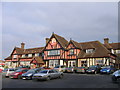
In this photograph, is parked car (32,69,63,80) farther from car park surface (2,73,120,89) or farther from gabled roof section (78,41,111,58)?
gabled roof section (78,41,111,58)

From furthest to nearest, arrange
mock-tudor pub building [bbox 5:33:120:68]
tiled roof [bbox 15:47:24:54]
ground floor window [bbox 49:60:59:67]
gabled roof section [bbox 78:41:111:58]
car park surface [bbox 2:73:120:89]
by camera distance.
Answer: tiled roof [bbox 15:47:24:54], ground floor window [bbox 49:60:59:67], mock-tudor pub building [bbox 5:33:120:68], gabled roof section [bbox 78:41:111:58], car park surface [bbox 2:73:120:89]

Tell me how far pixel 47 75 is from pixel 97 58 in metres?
20.9

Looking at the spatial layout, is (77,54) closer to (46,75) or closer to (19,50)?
(46,75)

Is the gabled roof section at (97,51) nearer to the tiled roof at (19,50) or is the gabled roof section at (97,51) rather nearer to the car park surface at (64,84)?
the car park surface at (64,84)

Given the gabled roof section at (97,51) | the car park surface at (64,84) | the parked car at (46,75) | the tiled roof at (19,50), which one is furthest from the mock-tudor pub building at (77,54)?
the car park surface at (64,84)

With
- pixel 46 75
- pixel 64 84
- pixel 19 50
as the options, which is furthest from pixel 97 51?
pixel 19 50

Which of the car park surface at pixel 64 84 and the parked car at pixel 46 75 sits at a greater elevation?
the parked car at pixel 46 75

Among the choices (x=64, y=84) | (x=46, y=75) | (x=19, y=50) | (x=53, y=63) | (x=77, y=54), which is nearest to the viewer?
(x=64, y=84)

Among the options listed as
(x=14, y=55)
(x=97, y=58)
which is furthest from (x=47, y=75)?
(x=14, y=55)

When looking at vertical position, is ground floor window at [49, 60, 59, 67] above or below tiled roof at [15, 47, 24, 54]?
below

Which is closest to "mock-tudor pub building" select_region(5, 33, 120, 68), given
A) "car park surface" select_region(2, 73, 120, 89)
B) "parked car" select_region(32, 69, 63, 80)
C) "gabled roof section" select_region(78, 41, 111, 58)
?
"gabled roof section" select_region(78, 41, 111, 58)

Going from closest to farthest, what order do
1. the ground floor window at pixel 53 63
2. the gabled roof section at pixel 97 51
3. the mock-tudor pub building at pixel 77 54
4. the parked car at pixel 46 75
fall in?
the parked car at pixel 46 75, the gabled roof section at pixel 97 51, the mock-tudor pub building at pixel 77 54, the ground floor window at pixel 53 63

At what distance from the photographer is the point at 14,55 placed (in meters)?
54.7

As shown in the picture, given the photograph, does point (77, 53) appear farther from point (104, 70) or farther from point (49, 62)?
point (104, 70)
